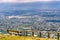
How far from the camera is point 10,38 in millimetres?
24969

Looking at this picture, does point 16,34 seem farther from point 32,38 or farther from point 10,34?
point 32,38

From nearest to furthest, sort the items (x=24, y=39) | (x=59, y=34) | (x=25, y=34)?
(x=24, y=39), (x=59, y=34), (x=25, y=34)

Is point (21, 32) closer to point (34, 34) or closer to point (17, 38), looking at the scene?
point (34, 34)

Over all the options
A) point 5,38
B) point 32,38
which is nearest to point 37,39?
point 32,38

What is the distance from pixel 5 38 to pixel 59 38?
4.52 meters

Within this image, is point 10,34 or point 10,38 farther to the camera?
point 10,34

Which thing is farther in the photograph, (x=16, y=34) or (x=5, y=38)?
(x=16, y=34)

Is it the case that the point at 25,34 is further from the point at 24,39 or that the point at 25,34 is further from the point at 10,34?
the point at 24,39

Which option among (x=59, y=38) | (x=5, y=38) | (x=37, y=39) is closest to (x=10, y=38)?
(x=5, y=38)

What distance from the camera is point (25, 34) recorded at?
28125 millimetres

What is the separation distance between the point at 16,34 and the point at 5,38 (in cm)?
313

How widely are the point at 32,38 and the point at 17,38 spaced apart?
5.10ft

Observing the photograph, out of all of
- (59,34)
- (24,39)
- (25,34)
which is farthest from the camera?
(25,34)

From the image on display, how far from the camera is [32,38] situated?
2575cm
